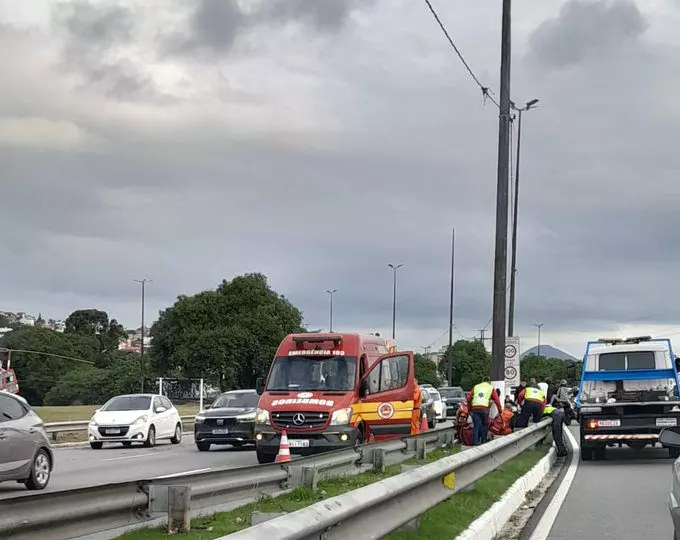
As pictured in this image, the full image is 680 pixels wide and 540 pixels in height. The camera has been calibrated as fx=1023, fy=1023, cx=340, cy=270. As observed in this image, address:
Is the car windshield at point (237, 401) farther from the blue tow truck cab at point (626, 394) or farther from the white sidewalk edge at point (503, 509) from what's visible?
the white sidewalk edge at point (503, 509)

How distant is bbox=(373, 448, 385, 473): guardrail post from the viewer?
14.0 meters

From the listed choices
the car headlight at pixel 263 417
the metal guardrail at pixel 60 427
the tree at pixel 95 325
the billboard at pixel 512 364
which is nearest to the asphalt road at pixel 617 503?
the car headlight at pixel 263 417

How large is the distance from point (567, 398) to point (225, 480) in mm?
22746

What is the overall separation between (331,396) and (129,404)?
11.8 metres

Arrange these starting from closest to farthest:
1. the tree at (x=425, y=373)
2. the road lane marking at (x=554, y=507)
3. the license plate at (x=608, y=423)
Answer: the road lane marking at (x=554, y=507)
the license plate at (x=608, y=423)
the tree at (x=425, y=373)

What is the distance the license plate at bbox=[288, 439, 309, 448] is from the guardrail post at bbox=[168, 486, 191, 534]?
1118 cm

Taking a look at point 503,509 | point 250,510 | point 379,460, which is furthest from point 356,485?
point 250,510

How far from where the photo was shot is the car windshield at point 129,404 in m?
29.1

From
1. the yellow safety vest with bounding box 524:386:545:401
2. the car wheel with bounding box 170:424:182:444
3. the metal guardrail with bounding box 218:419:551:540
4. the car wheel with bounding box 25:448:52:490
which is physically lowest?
the car wheel with bounding box 170:424:182:444

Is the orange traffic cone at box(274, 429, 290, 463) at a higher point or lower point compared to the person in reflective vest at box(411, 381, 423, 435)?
lower

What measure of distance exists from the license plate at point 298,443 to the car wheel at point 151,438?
35.6 feet

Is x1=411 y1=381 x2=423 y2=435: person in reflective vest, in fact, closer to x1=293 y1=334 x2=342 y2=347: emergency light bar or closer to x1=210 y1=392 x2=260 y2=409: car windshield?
x1=293 y1=334 x2=342 y2=347: emergency light bar

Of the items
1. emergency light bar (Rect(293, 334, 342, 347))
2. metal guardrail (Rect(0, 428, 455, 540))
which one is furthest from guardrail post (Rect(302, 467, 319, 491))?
emergency light bar (Rect(293, 334, 342, 347))

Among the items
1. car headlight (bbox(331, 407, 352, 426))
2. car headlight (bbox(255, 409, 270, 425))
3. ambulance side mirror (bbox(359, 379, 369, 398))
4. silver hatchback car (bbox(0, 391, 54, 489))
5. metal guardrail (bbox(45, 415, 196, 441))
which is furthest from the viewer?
metal guardrail (bbox(45, 415, 196, 441))
